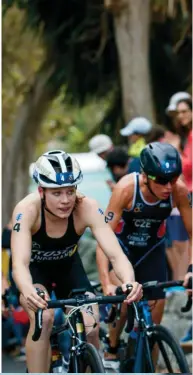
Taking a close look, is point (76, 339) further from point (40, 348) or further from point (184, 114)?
point (184, 114)

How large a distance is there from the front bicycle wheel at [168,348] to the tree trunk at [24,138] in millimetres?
12986

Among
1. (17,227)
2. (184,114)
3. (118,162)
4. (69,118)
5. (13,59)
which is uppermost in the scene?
(13,59)

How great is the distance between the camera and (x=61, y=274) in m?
7.83

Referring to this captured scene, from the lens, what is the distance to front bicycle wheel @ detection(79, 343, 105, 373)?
681cm

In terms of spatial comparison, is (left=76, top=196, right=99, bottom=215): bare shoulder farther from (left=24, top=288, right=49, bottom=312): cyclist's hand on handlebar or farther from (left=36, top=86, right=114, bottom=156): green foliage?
(left=36, top=86, right=114, bottom=156): green foliage

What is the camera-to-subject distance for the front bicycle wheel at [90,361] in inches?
268

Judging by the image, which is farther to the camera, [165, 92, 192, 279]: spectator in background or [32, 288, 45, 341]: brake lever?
[165, 92, 192, 279]: spectator in background

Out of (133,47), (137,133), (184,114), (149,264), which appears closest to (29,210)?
(149,264)

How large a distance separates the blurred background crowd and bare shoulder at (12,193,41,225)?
3.93 meters

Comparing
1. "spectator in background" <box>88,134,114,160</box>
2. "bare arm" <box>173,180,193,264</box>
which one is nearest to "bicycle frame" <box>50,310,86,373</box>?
"bare arm" <box>173,180,193,264</box>

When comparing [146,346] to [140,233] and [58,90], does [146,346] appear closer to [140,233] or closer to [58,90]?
[140,233]

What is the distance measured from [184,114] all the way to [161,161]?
3.20m

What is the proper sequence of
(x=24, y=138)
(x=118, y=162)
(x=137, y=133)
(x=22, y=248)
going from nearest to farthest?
1. (x=22, y=248)
2. (x=118, y=162)
3. (x=137, y=133)
4. (x=24, y=138)

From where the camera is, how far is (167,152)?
805 centimetres
